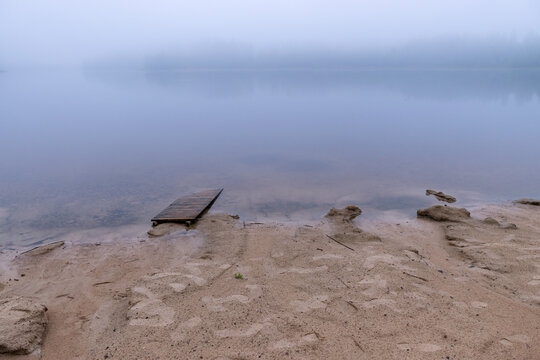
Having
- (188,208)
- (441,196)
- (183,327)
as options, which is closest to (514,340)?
(183,327)

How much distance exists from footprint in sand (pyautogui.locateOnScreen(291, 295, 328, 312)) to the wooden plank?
190 inches

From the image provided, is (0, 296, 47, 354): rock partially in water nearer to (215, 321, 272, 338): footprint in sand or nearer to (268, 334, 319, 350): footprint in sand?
(215, 321, 272, 338): footprint in sand

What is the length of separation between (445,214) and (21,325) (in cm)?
918

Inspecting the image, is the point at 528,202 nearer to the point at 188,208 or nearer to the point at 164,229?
the point at 188,208

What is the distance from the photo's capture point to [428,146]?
66.9ft

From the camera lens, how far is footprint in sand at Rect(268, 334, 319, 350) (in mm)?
4320

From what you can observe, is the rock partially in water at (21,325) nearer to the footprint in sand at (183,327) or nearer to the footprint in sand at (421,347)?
the footprint in sand at (183,327)

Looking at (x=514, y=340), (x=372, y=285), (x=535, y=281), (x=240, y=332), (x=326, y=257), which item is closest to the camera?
(x=514, y=340)

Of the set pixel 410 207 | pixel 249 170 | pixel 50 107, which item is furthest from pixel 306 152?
pixel 50 107

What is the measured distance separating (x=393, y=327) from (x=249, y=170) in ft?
37.5

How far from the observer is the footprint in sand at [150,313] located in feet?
15.9

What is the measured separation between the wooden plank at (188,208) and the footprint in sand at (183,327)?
4.64 m

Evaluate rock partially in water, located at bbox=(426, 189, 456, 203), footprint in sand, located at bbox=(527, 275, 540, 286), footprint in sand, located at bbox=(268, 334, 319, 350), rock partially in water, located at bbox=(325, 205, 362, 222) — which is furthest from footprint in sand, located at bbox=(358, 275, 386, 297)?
rock partially in water, located at bbox=(426, 189, 456, 203)

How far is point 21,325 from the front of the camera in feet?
15.3
